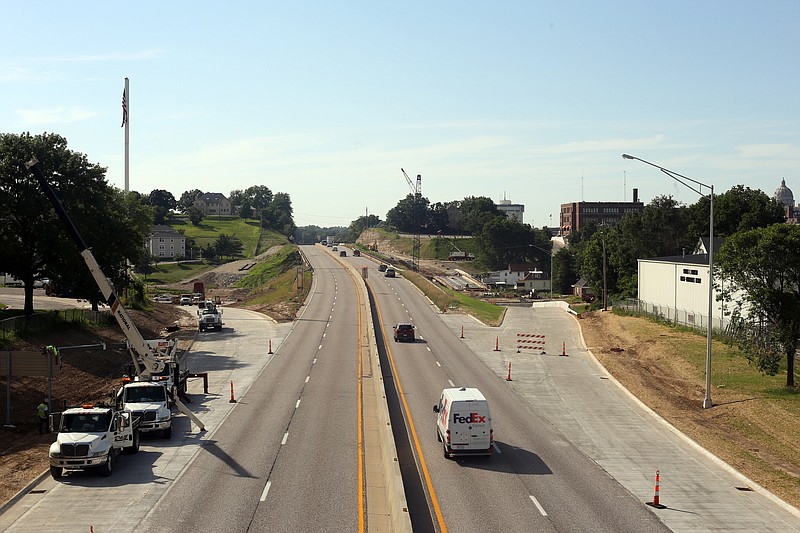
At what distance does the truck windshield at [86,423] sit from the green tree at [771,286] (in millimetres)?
32766

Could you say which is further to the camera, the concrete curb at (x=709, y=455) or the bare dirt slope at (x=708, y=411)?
the bare dirt slope at (x=708, y=411)

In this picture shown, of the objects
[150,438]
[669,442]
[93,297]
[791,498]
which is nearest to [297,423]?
[150,438]

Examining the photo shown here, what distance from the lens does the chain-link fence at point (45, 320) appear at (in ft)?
162

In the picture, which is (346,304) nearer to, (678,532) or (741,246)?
(741,246)

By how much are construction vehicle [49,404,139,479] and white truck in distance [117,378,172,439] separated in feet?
8.32

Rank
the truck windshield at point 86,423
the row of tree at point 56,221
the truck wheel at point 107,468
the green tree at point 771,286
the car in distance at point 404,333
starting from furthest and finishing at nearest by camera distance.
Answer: the car in distance at point 404,333 → the row of tree at point 56,221 → the green tree at point 771,286 → the truck windshield at point 86,423 → the truck wheel at point 107,468

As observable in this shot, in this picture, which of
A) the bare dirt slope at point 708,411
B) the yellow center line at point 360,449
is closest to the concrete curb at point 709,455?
the bare dirt slope at point 708,411

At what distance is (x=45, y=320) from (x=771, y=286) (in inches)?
1867

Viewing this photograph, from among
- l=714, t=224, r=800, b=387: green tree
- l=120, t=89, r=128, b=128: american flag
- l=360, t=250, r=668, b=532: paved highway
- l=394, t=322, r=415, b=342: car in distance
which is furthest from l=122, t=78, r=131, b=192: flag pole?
l=714, t=224, r=800, b=387: green tree

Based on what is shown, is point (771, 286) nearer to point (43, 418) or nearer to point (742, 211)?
point (43, 418)

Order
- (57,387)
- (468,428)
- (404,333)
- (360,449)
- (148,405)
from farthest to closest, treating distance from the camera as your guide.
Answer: (404,333) → (57,387) → (148,405) → (360,449) → (468,428)

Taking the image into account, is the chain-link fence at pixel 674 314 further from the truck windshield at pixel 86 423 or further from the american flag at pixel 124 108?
the american flag at pixel 124 108

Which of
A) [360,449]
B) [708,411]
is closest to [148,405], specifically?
[360,449]

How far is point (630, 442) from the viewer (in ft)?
113
